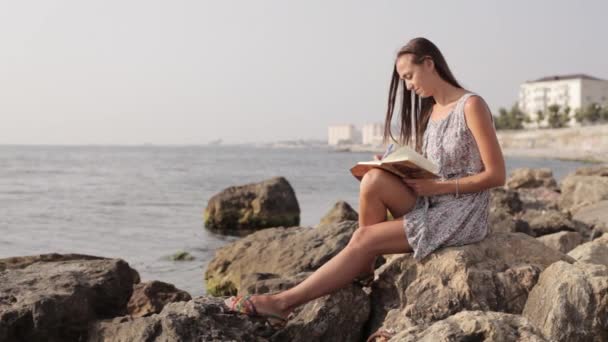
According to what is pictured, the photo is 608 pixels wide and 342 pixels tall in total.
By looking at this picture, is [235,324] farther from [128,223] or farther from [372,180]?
[128,223]

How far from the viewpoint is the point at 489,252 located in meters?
4.26

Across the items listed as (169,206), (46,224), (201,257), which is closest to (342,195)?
(169,206)

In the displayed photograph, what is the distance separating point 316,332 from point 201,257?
8150 millimetres

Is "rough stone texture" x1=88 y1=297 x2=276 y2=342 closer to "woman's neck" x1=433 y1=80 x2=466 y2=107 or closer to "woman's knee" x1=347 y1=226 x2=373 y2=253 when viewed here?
"woman's knee" x1=347 y1=226 x2=373 y2=253

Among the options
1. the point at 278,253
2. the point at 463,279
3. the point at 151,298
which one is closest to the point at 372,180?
the point at 463,279

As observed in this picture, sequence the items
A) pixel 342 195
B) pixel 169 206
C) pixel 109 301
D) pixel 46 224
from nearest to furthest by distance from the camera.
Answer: pixel 109 301 < pixel 46 224 < pixel 169 206 < pixel 342 195

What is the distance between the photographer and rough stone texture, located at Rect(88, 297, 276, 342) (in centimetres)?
374

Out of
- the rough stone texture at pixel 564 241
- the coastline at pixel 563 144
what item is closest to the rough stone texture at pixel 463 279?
the rough stone texture at pixel 564 241

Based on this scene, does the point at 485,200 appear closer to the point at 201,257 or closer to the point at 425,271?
the point at 425,271

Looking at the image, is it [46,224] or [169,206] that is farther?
[169,206]

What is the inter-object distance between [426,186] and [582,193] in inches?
445

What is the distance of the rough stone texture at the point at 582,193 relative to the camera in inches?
535

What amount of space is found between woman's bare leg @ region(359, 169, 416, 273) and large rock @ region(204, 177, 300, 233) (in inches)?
439

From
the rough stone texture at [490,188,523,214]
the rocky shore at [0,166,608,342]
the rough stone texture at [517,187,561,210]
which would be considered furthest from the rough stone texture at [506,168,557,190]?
the rocky shore at [0,166,608,342]
